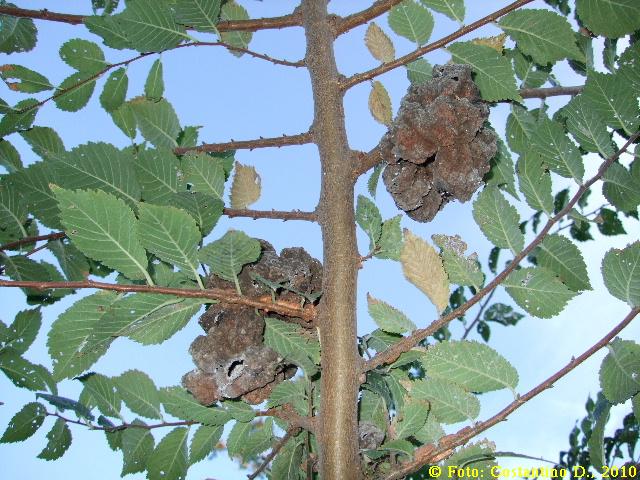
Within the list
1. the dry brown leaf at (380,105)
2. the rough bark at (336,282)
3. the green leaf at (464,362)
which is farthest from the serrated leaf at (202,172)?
the green leaf at (464,362)

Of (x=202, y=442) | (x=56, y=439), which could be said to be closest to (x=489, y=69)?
(x=202, y=442)

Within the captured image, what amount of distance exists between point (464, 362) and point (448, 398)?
11 centimetres

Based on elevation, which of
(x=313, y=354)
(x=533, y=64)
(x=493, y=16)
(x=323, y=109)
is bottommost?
(x=313, y=354)

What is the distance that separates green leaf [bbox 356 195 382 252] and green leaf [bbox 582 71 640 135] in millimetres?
648

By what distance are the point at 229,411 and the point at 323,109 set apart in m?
0.85

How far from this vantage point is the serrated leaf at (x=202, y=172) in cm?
173

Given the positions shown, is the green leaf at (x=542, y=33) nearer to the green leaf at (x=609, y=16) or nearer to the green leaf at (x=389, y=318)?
the green leaf at (x=609, y=16)

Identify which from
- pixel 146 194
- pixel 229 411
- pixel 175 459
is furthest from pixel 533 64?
pixel 175 459

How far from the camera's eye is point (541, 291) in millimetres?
1577

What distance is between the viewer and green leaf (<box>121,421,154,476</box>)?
6.27ft

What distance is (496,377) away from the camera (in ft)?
5.03

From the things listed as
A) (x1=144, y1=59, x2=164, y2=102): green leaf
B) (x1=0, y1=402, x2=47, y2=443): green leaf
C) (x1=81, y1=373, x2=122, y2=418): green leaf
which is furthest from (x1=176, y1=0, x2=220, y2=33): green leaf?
(x1=0, y1=402, x2=47, y2=443): green leaf

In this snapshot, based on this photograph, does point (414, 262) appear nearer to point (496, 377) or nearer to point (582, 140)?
point (496, 377)

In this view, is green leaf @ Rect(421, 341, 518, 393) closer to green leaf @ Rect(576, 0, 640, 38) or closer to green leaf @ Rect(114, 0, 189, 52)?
green leaf @ Rect(576, 0, 640, 38)
